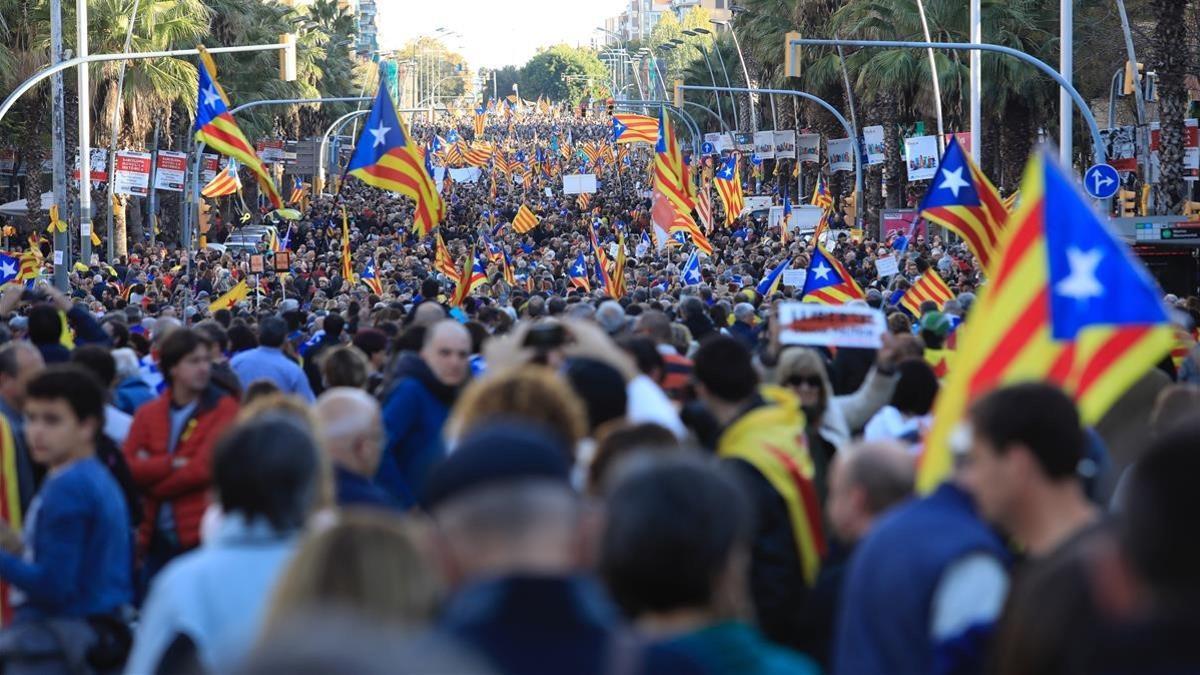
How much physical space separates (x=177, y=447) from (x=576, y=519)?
14.5 ft

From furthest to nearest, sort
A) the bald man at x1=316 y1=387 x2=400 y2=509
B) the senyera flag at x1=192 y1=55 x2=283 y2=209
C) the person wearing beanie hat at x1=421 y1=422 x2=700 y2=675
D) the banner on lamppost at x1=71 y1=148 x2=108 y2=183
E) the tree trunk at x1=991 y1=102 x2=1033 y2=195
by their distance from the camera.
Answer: the tree trunk at x1=991 y1=102 x2=1033 y2=195
the banner on lamppost at x1=71 y1=148 x2=108 y2=183
the senyera flag at x1=192 y1=55 x2=283 y2=209
the bald man at x1=316 y1=387 x2=400 y2=509
the person wearing beanie hat at x1=421 y1=422 x2=700 y2=675

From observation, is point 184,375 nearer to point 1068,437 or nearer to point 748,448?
point 748,448

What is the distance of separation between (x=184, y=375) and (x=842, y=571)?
3341 millimetres

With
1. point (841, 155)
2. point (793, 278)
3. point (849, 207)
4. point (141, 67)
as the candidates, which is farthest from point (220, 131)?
point (849, 207)

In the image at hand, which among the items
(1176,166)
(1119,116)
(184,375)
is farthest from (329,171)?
(184,375)

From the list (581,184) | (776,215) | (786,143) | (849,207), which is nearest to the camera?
(776,215)

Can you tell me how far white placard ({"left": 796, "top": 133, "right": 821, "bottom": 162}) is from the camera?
185 ft

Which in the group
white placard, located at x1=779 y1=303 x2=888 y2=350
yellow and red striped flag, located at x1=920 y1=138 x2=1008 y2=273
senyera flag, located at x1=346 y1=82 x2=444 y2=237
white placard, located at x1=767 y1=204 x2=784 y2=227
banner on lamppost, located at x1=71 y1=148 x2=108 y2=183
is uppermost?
banner on lamppost, located at x1=71 y1=148 x2=108 y2=183

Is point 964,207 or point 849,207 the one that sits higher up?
point 964,207

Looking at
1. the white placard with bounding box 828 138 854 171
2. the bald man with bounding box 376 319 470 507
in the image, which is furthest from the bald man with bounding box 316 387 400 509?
the white placard with bounding box 828 138 854 171

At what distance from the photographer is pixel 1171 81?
28.4 m

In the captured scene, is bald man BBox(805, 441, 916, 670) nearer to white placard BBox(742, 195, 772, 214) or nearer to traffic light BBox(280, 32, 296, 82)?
traffic light BBox(280, 32, 296, 82)

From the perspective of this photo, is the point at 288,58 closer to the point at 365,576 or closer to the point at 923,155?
the point at 923,155

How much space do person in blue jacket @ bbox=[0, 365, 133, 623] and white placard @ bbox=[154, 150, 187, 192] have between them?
102 feet
